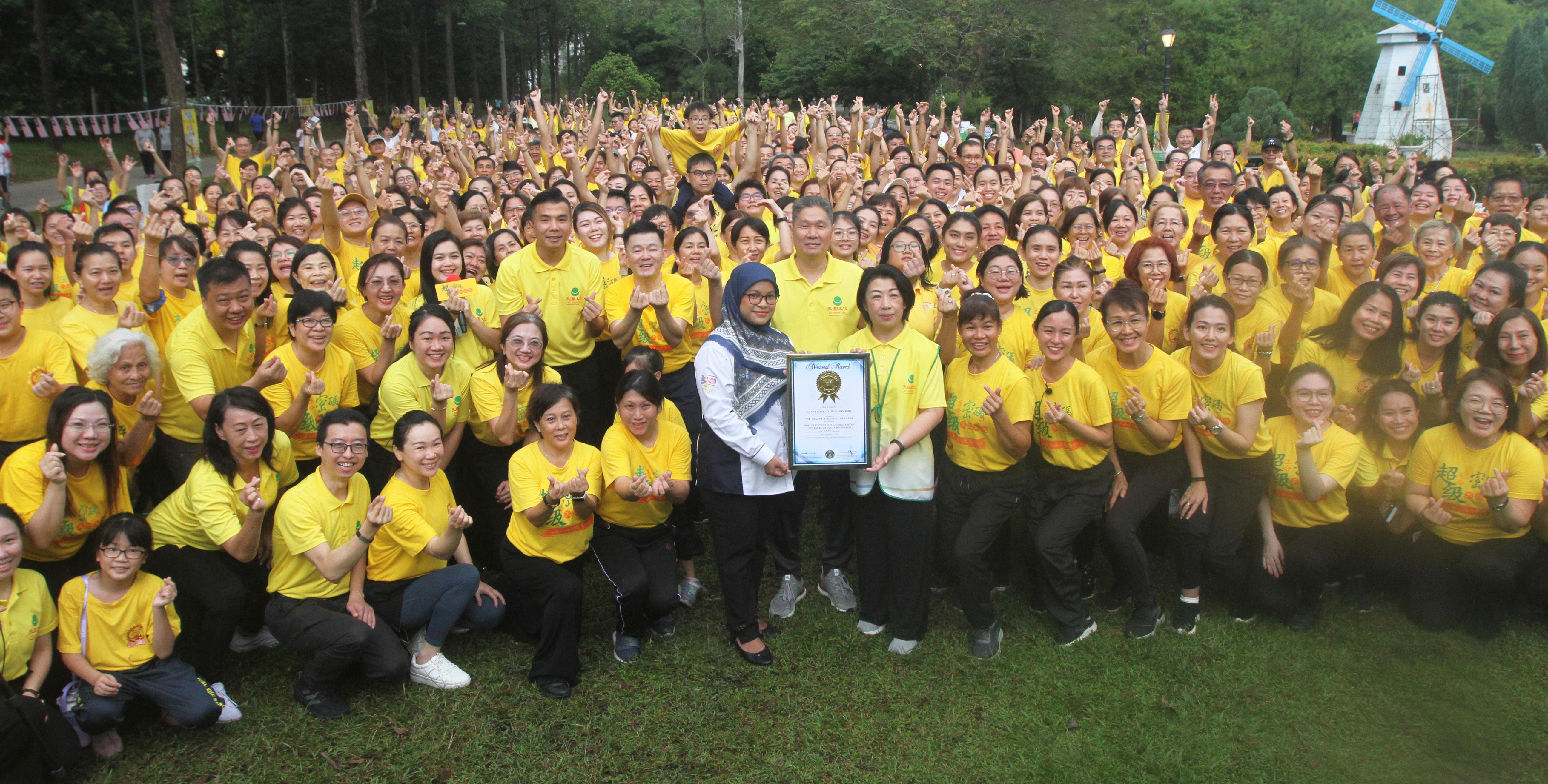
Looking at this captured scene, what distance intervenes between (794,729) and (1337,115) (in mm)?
49419

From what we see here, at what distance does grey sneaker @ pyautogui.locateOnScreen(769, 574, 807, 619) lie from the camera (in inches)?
204

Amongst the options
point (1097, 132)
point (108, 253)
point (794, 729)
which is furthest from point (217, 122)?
point (794, 729)

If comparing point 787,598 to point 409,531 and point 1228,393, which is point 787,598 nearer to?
point 409,531

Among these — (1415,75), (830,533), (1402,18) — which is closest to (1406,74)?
(1415,75)

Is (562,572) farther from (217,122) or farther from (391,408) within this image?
(217,122)

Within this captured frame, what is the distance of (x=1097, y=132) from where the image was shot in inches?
537

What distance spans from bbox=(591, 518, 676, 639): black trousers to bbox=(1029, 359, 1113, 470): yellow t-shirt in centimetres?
200

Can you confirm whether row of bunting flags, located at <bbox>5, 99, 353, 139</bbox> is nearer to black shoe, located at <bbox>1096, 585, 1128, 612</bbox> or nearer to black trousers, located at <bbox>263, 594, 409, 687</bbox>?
black trousers, located at <bbox>263, 594, 409, 687</bbox>

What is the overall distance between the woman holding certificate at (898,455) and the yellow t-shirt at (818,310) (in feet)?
0.35

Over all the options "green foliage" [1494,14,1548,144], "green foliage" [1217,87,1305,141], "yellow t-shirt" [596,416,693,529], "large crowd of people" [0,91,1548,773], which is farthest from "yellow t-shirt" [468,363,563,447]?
"green foliage" [1494,14,1548,144]

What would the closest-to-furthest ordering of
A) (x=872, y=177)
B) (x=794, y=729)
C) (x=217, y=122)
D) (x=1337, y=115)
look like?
(x=794, y=729) → (x=872, y=177) → (x=217, y=122) → (x=1337, y=115)

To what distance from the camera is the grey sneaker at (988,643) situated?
480 cm

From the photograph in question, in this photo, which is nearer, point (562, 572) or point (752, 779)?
point (752, 779)

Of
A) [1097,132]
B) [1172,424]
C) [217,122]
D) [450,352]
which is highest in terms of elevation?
[217,122]
